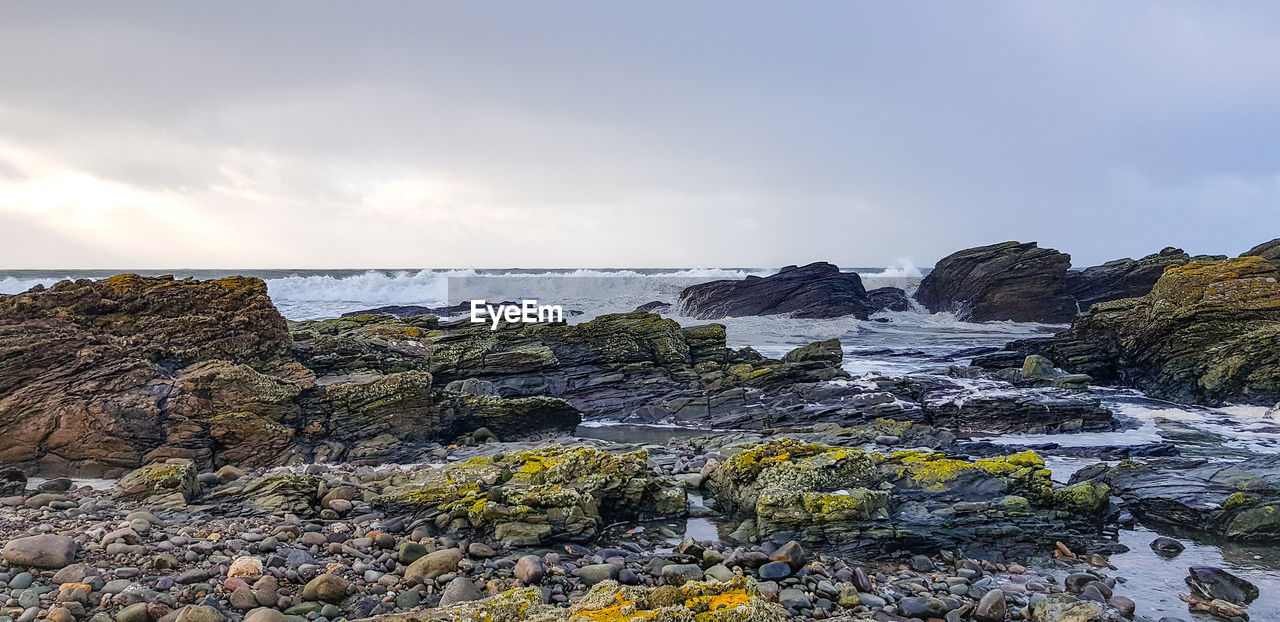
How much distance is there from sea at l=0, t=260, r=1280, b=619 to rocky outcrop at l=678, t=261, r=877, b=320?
48.9 inches

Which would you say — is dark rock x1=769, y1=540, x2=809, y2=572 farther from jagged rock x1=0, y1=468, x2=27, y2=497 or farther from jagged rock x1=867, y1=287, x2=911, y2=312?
jagged rock x1=867, y1=287, x2=911, y2=312

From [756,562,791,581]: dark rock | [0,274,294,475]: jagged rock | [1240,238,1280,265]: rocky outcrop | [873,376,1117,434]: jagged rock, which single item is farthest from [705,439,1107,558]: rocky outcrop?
[1240,238,1280,265]: rocky outcrop

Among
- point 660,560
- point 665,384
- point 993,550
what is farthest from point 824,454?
point 665,384

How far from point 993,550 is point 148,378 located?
1115cm

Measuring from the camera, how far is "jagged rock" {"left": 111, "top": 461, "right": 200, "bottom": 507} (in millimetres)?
7203

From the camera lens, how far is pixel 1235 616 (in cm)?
542

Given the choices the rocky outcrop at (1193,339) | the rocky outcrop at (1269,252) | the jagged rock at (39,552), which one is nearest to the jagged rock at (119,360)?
the jagged rock at (39,552)

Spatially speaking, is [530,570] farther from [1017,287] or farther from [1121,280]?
[1121,280]

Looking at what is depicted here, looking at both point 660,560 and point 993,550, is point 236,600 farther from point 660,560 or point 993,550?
point 993,550

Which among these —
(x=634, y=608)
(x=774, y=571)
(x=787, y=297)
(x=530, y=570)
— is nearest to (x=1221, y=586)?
(x=774, y=571)

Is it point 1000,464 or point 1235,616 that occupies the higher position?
point 1000,464

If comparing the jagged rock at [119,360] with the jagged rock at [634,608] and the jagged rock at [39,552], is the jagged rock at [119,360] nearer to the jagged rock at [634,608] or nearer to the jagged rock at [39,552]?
the jagged rock at [39,552]

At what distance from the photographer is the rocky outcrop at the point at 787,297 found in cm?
3875

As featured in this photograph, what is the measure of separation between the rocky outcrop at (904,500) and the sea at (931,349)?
682 millimetres
